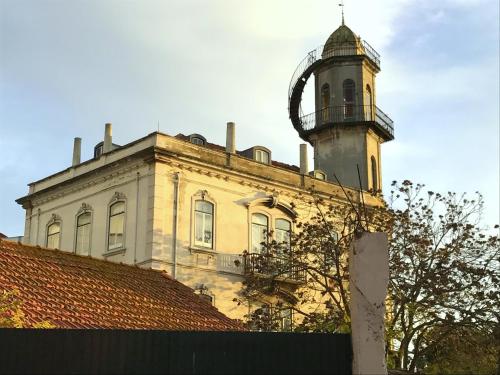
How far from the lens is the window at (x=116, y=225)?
25.9m

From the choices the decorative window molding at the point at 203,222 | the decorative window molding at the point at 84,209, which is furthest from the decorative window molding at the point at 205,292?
the decorative window molding at the point at 84,209

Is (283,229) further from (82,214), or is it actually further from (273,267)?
(82,214)

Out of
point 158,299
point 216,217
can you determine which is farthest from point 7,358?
point 216,217

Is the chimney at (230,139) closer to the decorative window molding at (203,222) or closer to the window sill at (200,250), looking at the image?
the decorative window molding at (203,222)

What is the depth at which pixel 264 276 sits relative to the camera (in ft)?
82.7

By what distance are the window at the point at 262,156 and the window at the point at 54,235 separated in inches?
327

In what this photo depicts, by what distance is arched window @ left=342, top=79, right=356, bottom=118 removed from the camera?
34219 mm

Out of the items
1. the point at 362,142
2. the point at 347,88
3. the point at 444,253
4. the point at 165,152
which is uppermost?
the point at 347,88

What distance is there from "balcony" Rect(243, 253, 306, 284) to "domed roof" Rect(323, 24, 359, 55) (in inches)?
516

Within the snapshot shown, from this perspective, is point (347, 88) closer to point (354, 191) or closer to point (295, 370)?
point (354, 191)

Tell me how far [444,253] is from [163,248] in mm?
9733

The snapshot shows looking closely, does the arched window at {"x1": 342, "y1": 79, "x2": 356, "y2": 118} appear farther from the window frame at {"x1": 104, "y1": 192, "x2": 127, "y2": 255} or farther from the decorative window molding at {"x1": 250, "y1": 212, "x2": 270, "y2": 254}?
the window frame at {"x1": 104, "y1": 192, "x2": 127, "y2": 255}

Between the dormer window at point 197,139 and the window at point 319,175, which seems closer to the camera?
the dormer window at point 197,139

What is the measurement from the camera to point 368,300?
7902mm
